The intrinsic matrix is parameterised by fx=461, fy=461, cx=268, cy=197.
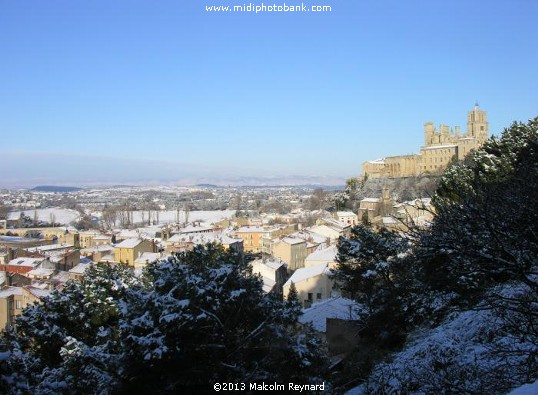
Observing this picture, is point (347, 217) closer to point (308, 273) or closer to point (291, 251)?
point (291, 251)

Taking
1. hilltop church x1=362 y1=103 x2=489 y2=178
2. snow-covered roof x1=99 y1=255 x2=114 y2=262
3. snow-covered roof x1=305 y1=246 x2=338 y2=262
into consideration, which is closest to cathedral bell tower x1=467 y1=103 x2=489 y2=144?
hilltop church x1=362 y1=103 x2=489 y2=178

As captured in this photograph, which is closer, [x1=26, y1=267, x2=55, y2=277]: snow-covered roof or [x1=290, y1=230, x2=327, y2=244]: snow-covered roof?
[x1=26, y1=267, x2=55, y2=277]: snow-covered roof

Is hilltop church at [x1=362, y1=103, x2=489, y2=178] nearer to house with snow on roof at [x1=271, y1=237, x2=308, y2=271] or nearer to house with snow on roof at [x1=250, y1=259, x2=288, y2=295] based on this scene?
house with snow on roof at [x1=271, y1=237, x2=308, y2=271]

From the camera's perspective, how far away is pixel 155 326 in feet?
26.6

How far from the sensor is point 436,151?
7644 cm

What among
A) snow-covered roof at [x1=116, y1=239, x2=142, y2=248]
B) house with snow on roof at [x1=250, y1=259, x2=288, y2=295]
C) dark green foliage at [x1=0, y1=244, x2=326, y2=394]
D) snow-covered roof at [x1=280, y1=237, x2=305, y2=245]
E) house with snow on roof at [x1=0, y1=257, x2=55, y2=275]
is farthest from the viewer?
snow-covered roof at [x1=116, y1=239, x2=142, y2=248]

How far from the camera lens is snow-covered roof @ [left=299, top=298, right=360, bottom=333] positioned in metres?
17.8

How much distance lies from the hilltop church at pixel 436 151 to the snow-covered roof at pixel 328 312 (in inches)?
2224

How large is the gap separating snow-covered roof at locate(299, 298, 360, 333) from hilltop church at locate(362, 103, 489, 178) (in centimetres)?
5648

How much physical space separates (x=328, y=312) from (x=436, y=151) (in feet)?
210

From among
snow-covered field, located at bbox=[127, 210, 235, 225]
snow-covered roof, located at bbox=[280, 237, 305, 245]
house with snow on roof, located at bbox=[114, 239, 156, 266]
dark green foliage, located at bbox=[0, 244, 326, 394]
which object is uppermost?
dark green foliage, located at bbox=[0, 244, 326, 394]

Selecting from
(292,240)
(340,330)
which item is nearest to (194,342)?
(340,330)

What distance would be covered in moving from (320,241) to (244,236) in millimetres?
13056

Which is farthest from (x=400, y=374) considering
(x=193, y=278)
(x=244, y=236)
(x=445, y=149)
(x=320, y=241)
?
(x=445, y=149)
